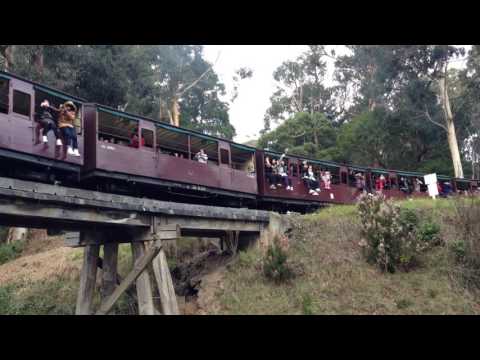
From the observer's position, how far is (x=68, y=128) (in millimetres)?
11156

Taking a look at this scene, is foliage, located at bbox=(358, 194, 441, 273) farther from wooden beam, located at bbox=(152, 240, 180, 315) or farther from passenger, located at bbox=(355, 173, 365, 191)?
passenger, located at bbox=(355, 173, 365, 191)

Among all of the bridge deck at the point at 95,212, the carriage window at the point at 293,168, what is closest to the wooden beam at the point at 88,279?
the bridge deck at the point at 95,212

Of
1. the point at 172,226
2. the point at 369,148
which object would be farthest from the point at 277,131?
the point at 172,226

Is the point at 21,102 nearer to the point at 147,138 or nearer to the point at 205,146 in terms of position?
the point at 147,138

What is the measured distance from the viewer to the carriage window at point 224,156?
16.3 m

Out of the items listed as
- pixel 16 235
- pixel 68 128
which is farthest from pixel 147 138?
pixel 16 235

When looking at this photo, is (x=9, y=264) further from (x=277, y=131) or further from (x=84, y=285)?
(x=277, y=131)

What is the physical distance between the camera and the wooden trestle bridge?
9328mm

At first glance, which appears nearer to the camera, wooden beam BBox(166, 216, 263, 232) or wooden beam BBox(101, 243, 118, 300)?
wooden beam BBox(166, 216, 263, 232)

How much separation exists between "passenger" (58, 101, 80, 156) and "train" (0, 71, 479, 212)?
0.22 metres

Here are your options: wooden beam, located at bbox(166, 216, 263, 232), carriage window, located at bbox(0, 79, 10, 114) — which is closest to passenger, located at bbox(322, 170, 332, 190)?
wooden beam, located at bbox(166, 216, 263, 232)

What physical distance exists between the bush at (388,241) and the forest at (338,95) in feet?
53.3

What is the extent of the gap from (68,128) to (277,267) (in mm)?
6424

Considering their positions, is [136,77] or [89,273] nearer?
[89,273]
